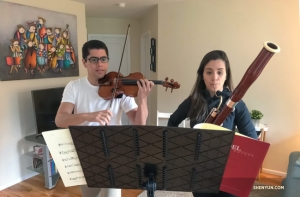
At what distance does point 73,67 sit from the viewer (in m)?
3.17

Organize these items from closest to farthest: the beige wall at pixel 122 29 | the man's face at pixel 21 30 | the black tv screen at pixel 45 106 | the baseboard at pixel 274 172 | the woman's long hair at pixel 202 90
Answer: the woman's long hair at pixel 202 90 → the man's face at pixel 21 30 → the black tv screen at pixel 45 106 → the baseboard at pixel 274 172 → the beige wall at pixel 122 29

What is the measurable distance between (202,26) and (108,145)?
247 centimetres

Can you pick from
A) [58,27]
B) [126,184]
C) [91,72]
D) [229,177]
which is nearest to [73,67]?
[58,27]

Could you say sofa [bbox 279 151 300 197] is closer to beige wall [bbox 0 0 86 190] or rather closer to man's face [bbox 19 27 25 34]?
beige wall [bbox 0 0 86 190]

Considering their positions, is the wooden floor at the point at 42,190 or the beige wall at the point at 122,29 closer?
the wooden floor at the point at 42,190

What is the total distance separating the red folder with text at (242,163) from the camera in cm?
77

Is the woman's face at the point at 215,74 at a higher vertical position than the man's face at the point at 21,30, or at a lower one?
lower

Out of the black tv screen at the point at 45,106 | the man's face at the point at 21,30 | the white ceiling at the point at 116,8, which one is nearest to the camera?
the man's face at the point at 21,30

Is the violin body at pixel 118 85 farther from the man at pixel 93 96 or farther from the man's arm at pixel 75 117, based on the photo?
the man's arm at pixel 75 117

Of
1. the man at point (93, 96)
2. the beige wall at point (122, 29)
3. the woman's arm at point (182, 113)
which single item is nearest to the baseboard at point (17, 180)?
the man at point (93, 96)

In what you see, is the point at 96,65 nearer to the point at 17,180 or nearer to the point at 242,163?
the point at 242,163

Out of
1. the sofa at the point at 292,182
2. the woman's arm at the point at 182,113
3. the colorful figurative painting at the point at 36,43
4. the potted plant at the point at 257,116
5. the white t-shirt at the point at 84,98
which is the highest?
the colorful figurative painting at the point at 36,43

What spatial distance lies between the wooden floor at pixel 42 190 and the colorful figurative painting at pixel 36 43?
3.78 feet

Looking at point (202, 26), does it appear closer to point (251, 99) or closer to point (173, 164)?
point (251, 99)
